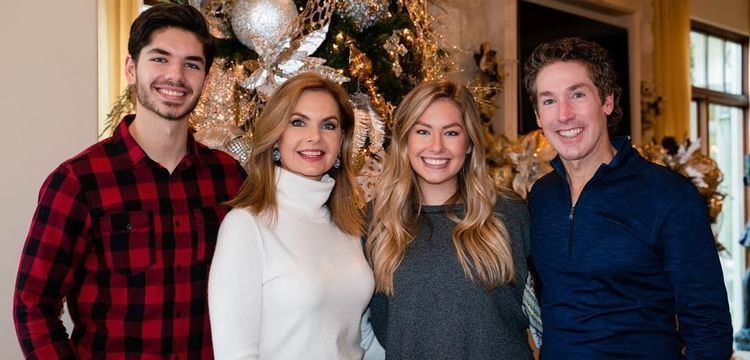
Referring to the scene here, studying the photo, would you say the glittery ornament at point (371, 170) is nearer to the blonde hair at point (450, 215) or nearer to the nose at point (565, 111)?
the blonde hair at point (450, 215)

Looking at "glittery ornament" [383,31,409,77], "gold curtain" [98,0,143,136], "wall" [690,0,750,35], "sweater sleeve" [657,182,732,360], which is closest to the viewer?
"sweater sleeve" [657,182,732,360]

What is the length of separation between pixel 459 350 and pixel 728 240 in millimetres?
6523

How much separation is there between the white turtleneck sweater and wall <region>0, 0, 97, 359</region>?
40.6 inches

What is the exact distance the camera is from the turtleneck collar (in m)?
1.99

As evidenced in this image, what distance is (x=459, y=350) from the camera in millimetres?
1925

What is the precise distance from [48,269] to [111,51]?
1783mm

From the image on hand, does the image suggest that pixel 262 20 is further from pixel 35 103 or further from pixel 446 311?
pixel 446 311

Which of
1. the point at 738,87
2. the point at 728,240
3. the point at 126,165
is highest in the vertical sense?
the point at 738,87

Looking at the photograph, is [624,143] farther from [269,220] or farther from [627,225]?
[269,220]

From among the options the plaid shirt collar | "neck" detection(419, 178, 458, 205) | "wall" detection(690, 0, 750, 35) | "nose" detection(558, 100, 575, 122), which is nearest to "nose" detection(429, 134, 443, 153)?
"neck" detection(419, 178, 458, 205)

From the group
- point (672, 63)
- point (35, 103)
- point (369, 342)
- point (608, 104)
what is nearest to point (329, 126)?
point (369, 342)

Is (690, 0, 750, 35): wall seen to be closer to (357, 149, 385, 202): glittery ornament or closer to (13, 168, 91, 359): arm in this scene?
(357, 149, 385, 202): glittery ornament

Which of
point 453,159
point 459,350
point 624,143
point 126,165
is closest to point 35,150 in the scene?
point 126,165

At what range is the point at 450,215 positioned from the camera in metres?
2.10
